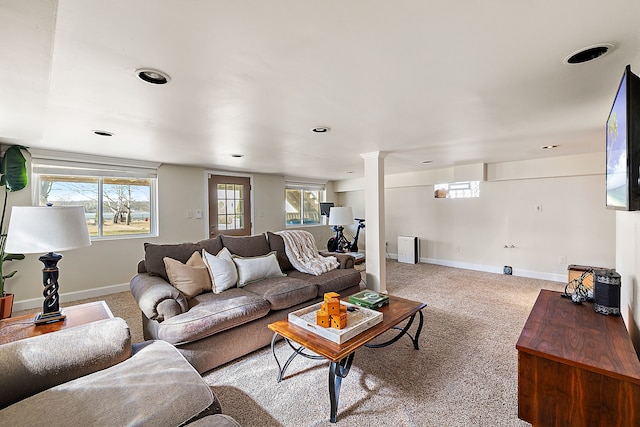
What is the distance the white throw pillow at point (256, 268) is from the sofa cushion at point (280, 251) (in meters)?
0.24

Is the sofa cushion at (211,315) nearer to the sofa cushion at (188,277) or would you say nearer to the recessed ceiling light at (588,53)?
the sofa cushion at (188,277)

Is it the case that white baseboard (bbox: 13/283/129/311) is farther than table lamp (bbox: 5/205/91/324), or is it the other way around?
white baseboard (bbox: 13/283/129/311)

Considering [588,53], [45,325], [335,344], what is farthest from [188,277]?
[588,53]

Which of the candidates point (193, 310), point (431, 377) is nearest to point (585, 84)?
point (431, 377)

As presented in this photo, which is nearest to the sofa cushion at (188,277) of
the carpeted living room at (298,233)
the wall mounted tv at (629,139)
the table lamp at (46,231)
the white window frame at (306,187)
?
the carpeted living room at (298,233)

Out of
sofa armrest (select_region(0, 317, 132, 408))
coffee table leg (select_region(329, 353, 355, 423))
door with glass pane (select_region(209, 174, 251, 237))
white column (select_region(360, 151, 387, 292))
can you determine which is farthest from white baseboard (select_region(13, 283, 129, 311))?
coffee table leg (select_region(329, 353, 355, 423))

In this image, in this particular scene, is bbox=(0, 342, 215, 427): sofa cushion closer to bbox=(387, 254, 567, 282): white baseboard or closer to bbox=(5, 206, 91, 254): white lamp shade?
bbox=(5, 206, 91, 254): white lamp shade

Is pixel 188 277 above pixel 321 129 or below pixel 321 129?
below

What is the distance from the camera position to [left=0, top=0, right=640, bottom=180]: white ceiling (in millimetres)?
1089

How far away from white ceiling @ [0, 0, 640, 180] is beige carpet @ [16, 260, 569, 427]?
80.5 inches

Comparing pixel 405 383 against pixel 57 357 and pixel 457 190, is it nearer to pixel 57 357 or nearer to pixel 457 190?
pixel 57 357

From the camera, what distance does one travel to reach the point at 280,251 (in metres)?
3.46

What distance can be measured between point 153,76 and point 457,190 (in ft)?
18.2

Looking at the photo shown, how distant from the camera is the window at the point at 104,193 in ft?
11.9
